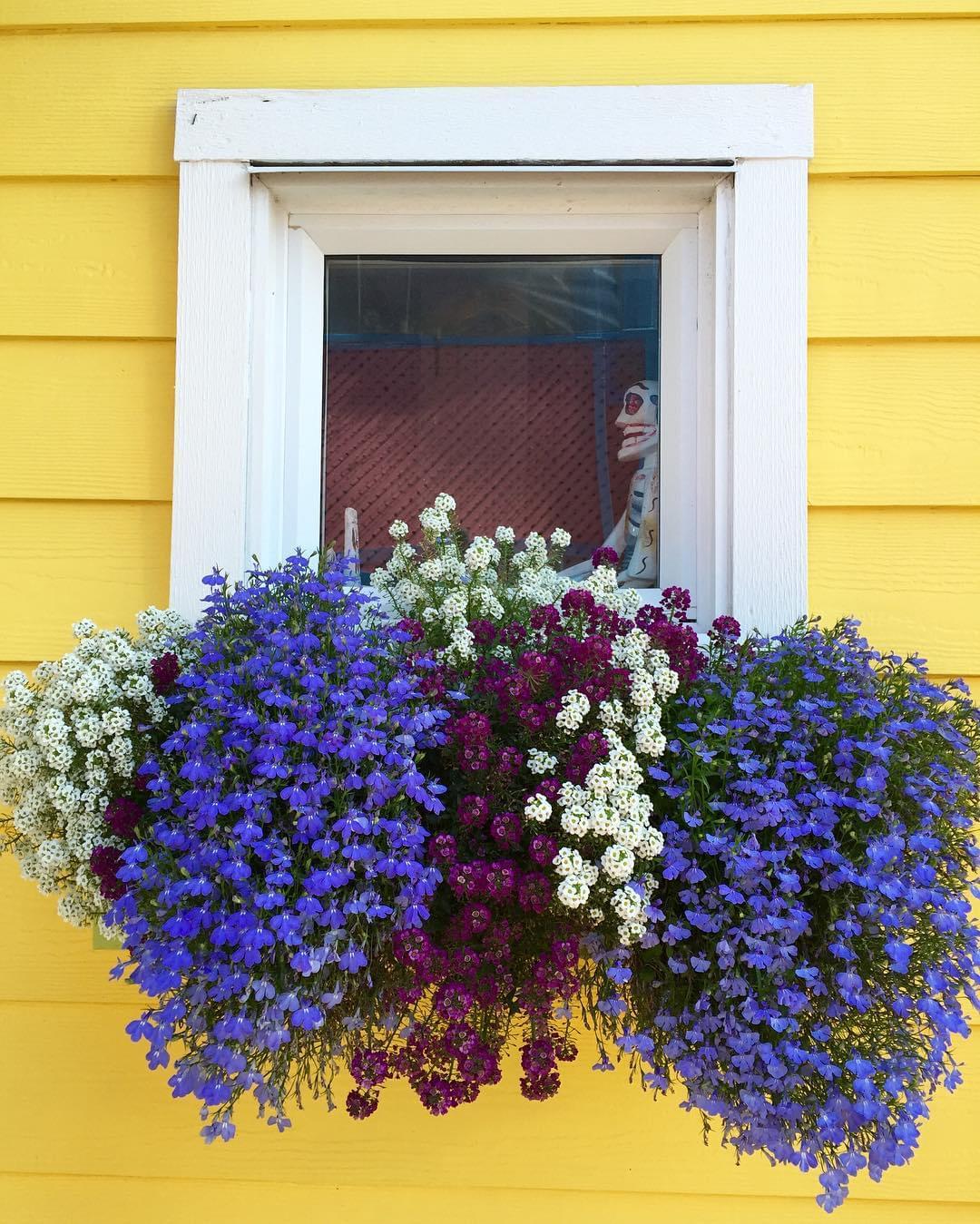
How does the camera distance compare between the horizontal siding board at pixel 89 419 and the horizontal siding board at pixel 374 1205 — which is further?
the horizontal siding board at pixel 89 419

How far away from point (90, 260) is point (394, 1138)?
1.63 metres

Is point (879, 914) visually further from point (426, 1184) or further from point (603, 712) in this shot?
point (426, 1184)

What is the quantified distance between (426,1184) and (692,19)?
6.80ft

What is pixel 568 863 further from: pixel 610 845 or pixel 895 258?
pixel 895 258

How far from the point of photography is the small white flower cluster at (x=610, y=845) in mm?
1321

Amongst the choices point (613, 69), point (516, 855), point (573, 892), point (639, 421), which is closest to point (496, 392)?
point (639, 421)

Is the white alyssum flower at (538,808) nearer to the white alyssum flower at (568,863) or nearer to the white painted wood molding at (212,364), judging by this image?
the white alyssum flower at (568,863)

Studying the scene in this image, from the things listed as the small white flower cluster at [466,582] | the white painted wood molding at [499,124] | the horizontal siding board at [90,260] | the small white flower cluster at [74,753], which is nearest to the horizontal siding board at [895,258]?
the white painted wood molding at [499,124]

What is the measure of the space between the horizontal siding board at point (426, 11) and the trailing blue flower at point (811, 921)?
47.4 inches

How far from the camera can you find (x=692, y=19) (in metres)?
1.87

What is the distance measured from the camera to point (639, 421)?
2.07 meters

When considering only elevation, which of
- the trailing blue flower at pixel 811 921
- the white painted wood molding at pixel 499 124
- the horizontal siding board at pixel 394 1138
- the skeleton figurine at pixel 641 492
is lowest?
the horizontal siding board at pixel 394 1138

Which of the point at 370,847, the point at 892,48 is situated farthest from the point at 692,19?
the point at 370,847

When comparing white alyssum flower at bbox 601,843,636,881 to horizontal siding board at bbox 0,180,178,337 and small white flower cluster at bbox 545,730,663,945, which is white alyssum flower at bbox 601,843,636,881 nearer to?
small white flower cluster at bbox 545,730,663,945
